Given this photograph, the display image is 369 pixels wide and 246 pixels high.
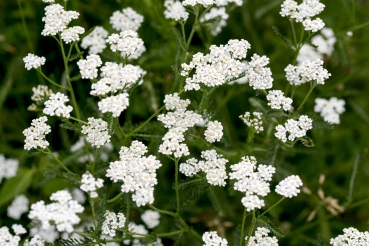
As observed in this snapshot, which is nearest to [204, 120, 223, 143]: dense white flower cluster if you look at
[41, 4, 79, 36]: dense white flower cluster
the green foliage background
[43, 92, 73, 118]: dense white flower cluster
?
the green foliage background

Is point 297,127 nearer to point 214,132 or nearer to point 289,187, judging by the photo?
point 289,187

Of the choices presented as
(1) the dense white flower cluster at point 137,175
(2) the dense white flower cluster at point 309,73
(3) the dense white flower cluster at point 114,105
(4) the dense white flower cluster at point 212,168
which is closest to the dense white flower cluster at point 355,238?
(4) the dense white flower cluster at point 212,168

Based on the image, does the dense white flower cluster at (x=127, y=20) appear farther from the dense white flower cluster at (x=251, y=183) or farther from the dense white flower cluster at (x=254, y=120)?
the dense white flower cluster at (x=251, y=183)

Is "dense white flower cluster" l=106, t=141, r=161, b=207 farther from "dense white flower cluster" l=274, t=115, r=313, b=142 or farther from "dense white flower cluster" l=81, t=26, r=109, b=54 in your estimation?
"dense white flower cluster" l=81, t=26, r=109, b=54

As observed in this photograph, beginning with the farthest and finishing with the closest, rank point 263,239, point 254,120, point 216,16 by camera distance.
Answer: point 216,16 < point 254,120 < point 263,239

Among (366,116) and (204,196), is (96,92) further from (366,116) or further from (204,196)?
(366,116)

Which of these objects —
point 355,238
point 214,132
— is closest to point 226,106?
point 214,132
